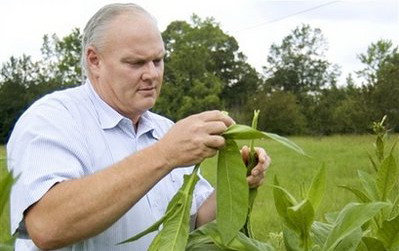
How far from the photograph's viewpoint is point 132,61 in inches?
82.2

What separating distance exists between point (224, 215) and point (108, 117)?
1135mm

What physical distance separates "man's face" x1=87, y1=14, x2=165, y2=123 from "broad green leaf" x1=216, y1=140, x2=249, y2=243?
972mm

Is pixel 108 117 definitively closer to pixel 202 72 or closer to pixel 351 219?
pixel 351 219

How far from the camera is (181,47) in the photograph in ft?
155

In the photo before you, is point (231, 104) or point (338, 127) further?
point (231, 104)

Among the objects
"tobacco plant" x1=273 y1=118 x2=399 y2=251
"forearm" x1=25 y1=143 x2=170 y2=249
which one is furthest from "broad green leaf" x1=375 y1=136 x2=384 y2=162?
"forearm" x1=25 y1=143 x2=170 y2=249

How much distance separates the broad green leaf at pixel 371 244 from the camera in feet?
3.64

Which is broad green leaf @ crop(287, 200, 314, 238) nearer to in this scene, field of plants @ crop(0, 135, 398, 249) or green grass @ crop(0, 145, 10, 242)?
field of plants @ crop(0, 135, 398, 249)

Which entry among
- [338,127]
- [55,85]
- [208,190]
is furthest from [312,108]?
[208,190]

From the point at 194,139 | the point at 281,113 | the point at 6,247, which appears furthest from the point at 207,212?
the point at 281,113

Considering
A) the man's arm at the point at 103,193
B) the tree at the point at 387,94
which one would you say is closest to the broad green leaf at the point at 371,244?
the man's arm at the point at 103,193

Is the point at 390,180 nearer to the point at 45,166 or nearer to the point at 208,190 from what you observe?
the point at 45,166

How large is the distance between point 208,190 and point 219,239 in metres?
1.31

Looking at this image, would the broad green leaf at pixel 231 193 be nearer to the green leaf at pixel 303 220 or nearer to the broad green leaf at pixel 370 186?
the green leaf at pixel 303 220
